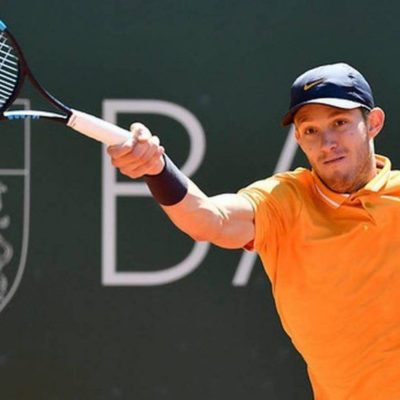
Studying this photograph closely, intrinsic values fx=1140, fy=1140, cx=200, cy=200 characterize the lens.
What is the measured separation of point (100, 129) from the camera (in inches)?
86.3

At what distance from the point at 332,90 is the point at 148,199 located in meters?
1.26

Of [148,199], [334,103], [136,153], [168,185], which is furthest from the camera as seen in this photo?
[148,199]

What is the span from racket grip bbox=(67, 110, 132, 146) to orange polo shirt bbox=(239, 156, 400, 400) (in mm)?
392

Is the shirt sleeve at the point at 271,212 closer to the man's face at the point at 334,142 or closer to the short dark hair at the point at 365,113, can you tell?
the man's face at the point at 334,142

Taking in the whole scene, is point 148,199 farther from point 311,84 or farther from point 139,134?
point 139,134

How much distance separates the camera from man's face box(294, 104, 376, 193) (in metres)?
2.47

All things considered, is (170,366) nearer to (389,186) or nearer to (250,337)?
(250,337)

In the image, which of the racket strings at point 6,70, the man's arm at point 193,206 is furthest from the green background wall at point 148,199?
the man's arm at point 193,206

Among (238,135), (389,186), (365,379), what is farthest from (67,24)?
(365,379)

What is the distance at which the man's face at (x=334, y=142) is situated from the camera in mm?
2473

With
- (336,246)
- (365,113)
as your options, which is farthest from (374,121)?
(336,246)

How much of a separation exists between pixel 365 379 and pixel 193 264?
4.07 feet

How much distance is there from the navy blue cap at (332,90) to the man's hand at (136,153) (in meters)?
0.44

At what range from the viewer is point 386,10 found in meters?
3.65
